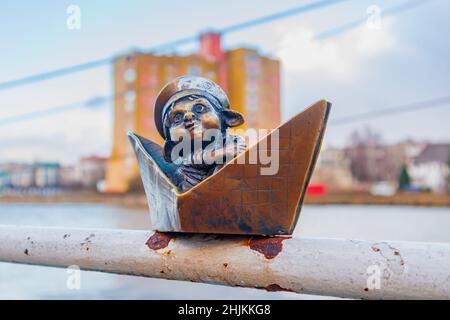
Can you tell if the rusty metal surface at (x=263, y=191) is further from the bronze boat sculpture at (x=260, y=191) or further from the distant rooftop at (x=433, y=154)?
the distant rooftop at (x=433, y=154)

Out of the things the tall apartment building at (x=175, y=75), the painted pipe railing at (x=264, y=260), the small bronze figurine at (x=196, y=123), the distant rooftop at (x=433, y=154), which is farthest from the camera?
the distant rooftop at (x=433, y=154)

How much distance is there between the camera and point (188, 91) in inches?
50.3

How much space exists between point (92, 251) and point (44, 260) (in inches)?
7.9

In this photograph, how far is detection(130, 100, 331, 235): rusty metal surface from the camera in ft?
3.33

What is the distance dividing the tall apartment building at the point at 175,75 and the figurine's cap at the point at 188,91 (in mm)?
12802

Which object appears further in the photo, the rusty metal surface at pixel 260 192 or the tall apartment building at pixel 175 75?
the tall apartment building at pixel 175 75

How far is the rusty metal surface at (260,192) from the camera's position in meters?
1.01

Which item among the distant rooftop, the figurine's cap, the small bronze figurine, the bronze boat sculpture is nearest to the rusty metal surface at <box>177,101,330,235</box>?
the bronze boat sculpture

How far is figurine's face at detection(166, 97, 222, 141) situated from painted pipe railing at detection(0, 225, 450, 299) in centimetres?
27

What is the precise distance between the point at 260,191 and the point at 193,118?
12.2 inches

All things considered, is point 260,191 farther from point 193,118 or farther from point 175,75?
point 175,75

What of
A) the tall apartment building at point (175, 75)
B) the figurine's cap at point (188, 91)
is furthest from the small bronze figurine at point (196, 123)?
the tall apartment building at point (175, 75)

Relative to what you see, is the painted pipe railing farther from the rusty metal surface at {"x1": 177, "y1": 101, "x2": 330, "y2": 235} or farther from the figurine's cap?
the figurine's cap

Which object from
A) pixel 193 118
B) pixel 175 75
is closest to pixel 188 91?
pixel 193 118
